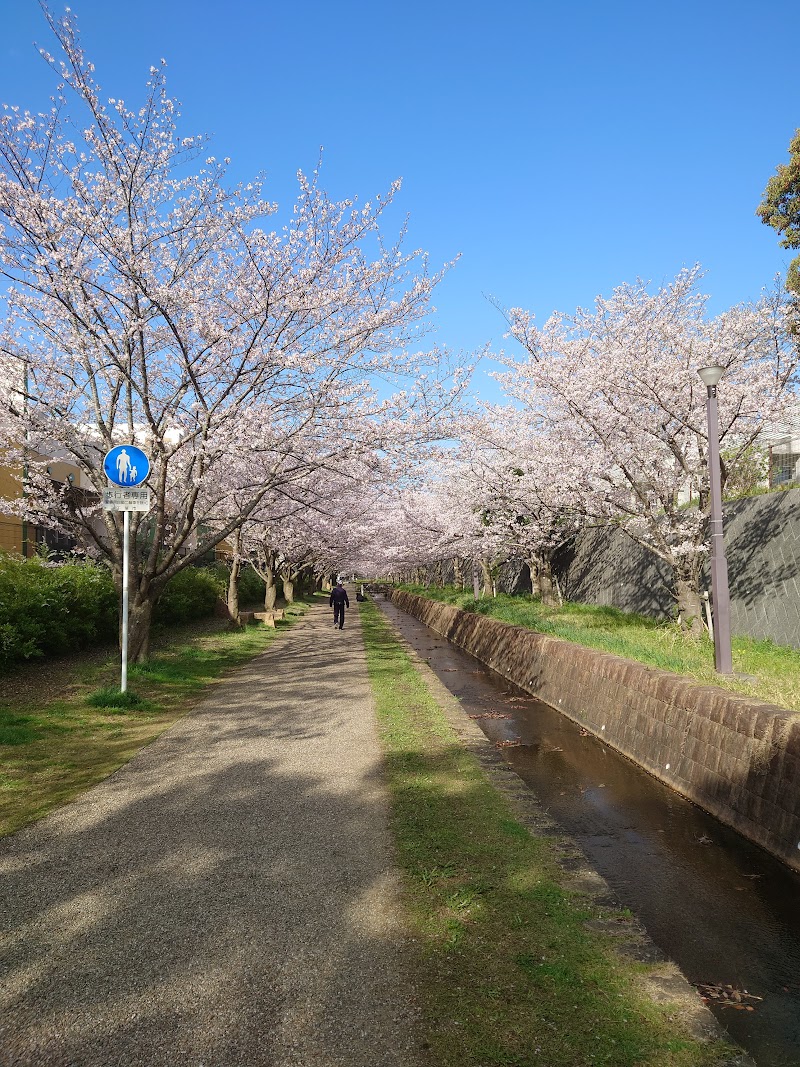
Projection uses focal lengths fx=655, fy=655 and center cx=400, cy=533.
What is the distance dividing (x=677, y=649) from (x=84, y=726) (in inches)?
314

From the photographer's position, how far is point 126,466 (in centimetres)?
827

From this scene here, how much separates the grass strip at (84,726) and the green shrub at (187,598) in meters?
5.55

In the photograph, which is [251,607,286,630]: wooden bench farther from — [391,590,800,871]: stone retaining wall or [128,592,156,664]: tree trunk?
[391,590,800,871]: stone retaining wall

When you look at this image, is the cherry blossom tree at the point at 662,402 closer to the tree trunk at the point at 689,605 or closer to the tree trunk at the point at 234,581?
the tree trunk at the point at 689,605

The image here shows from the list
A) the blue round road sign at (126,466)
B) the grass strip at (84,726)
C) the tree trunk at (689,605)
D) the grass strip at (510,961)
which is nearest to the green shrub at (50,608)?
the grass strip at (84,726)

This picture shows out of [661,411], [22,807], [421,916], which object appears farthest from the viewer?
[661,411]

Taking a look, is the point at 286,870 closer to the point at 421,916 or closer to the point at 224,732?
the point at 421,916

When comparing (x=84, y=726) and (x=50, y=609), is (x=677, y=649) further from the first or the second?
(x=50, y=609)

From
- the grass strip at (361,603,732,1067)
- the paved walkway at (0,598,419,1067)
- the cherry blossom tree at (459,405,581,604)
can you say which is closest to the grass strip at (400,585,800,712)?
the cherry blossom tree at (459,405,581,604)

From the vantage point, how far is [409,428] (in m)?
10.6

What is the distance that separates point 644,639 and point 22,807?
940 cm

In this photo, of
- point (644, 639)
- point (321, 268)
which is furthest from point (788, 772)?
point (321, 268)

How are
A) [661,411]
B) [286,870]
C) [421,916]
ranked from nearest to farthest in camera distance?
[421,916], [286,870], [661,411]

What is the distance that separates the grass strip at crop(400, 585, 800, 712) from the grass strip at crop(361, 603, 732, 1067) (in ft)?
10.3
